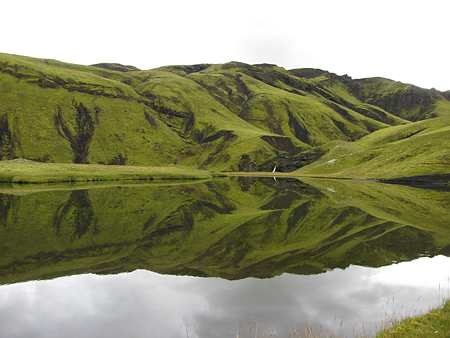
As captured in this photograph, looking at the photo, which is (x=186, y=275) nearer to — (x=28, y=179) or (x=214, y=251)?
(x=214, y=251)

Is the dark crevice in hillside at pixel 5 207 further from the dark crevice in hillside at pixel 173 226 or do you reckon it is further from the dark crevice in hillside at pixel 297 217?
the dark crevice in hillside at pixel 297 217

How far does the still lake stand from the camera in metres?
27.5

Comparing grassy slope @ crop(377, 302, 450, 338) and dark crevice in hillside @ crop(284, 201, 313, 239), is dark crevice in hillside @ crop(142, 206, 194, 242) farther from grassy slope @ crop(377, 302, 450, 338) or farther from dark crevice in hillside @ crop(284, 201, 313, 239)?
grassy slope @ crop(377, 302, 450, 338)

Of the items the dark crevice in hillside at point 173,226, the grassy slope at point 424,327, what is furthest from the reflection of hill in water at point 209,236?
the grassy slope at point 424,327

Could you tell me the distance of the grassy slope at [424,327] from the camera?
2019 cm

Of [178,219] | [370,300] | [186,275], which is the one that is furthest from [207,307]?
[178,219]

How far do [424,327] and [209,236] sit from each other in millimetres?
39001

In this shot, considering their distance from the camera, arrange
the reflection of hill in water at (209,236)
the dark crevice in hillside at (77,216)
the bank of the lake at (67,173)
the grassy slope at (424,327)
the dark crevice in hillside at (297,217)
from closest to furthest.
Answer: the grassy slope at (424,327)
the reflection of hill in water at (209,236)
the dark crevice in hillside at (77,216)
the dark crevice in hillside at (297,217)
the bank of the lake at (67,173)

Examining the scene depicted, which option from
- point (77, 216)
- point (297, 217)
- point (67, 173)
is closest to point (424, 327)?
point (297, 217)

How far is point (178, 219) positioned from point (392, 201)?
54.7 meters

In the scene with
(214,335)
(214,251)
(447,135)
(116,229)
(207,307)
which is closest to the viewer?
(214,335)

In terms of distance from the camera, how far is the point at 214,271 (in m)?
40.7

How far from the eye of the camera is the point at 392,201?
102 meters

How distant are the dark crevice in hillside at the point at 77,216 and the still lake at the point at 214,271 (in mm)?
357
